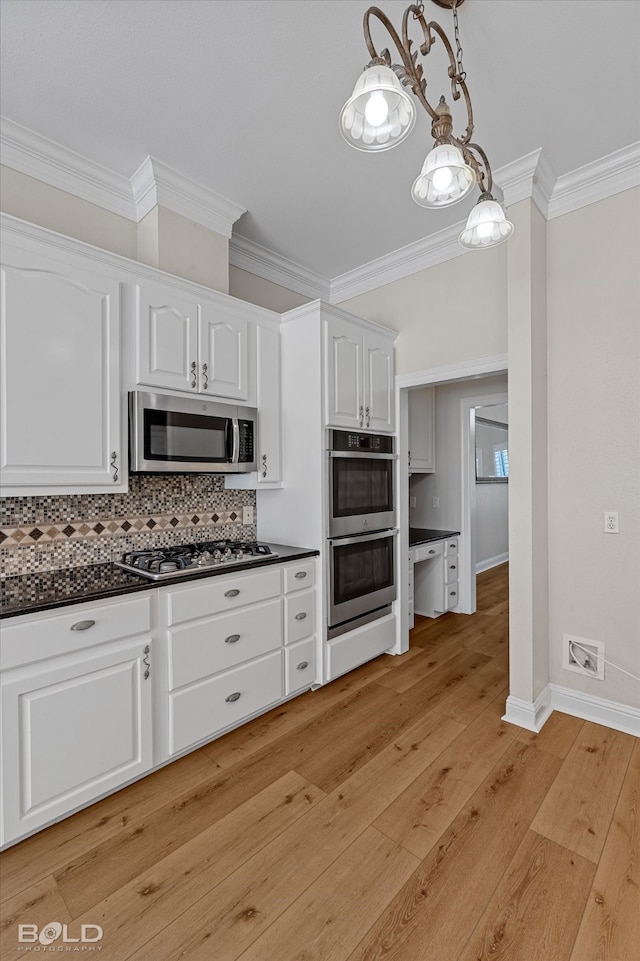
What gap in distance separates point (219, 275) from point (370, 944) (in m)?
3.05

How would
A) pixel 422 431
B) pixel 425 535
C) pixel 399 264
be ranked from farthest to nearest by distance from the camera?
pixel 422 431 → pixel 425 535 → pixel 399 264

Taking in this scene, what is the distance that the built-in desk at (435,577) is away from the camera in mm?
4184

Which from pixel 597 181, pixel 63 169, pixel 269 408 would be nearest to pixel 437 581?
pixel 269 408

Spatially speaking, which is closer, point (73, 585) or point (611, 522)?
point (73, 585)

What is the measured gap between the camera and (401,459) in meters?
3.40

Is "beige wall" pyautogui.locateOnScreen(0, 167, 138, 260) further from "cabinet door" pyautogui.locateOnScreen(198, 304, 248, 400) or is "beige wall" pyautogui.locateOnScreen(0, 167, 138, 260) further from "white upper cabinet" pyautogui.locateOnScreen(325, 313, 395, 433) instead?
"white upper cabinet" pyautogui.locateOnScreen(325, 313, 395, 433)

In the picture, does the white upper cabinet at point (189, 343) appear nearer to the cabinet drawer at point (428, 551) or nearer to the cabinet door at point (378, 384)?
the cabinet door at point (378, 384)

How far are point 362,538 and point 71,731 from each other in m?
1.85

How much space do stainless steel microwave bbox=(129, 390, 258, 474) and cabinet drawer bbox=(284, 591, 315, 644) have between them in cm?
82

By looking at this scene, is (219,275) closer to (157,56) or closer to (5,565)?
(157,56)

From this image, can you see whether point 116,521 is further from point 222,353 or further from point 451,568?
point 451,568

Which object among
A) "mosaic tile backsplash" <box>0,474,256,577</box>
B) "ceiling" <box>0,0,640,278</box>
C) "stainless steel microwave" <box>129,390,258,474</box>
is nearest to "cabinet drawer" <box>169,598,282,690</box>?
"mosaic tile backsplash" <box>0,474,256,577</box>

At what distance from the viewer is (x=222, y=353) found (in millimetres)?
2580

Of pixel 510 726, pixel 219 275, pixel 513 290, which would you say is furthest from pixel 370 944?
pixel 219 275
